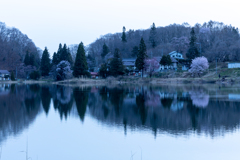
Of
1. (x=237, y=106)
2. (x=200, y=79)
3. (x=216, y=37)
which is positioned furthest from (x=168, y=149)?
(x=216, y=37)

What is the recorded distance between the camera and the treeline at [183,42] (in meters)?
56.3

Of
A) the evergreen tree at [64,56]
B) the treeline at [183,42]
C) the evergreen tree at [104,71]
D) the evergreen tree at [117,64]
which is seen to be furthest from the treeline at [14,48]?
the evergreen tree at [117,64]

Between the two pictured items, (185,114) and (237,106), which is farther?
(237,106)

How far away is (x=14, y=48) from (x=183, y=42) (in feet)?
155

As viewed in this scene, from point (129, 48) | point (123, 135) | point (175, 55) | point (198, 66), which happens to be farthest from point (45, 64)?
point (123, 135)

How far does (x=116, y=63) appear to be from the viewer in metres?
50.4

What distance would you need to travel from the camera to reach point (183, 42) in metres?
68.8

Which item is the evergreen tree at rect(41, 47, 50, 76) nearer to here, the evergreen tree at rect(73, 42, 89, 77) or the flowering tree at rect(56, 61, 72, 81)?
the flowering tree at rect(56, 61, 72, 81)

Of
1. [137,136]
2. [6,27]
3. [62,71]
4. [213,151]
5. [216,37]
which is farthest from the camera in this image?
[6,27]

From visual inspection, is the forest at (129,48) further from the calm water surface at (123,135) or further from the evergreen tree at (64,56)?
the calm water surface at (123,135)

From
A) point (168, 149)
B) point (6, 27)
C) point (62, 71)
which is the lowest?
point (168, 149)

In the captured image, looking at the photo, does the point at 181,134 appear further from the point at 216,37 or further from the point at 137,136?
the point at 216,37

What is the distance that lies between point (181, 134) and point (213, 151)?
1928 mm

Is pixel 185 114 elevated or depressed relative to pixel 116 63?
depressed
